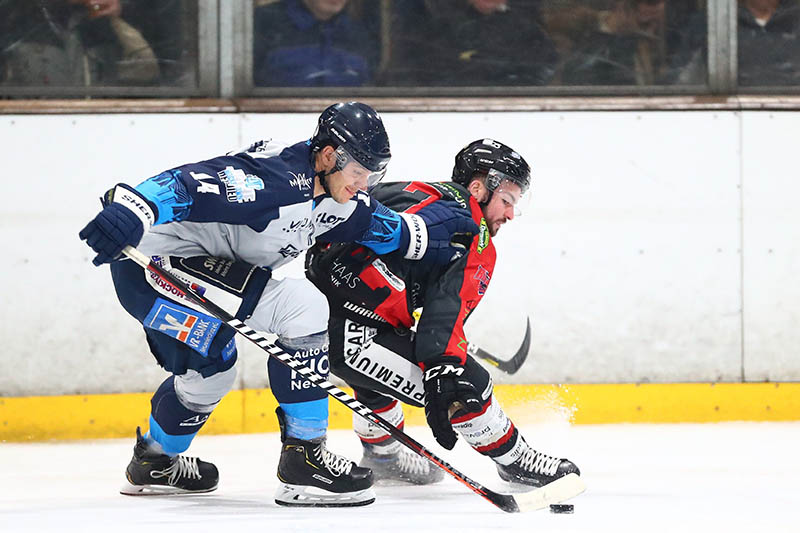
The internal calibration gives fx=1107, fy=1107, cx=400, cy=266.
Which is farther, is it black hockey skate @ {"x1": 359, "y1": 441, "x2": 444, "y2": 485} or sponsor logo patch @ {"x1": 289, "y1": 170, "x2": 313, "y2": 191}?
black hockey skate @ {"x1": 359, "y1": 441, "x2": 444, "y2": 485}

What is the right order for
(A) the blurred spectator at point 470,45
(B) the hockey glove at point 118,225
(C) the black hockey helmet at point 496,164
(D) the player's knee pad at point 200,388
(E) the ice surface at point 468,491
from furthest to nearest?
(A) the blurred spectator at point 470,45
(C) the black hockey helmet at point 496,164
(D) the player's knee pad at point 200,388
(E) the ice surface at point 468,491
(B) the hockey glove at point 118,225

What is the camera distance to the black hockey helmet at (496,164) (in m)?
3.10

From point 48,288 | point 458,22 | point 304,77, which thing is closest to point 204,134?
point 304,77

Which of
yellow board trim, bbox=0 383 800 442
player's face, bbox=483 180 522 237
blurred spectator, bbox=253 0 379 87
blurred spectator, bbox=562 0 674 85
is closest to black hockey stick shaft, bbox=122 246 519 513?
player's face, bbox=483 180 522 237

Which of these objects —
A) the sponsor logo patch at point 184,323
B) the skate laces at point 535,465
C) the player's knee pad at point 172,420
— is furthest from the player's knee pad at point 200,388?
the skate laces at point 535,465

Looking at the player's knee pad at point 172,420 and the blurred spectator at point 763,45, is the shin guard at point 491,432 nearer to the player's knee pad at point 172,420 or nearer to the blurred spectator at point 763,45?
the player's knee pad at point 172,420

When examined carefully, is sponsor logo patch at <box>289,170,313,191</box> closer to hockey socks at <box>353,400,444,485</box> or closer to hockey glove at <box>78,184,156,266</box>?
hockey glove at <box>78,184,156,266</box>

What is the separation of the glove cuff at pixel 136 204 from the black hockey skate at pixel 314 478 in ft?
2.24

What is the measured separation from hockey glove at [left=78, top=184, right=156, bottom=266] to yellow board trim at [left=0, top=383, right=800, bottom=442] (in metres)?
2.03

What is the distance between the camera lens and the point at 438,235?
9.72ft

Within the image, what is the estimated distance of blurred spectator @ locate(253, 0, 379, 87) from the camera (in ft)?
15.1

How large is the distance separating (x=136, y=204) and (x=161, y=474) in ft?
2.96

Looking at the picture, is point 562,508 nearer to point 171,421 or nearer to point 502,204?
point 502,204

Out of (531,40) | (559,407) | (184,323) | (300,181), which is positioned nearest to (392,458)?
(184,323)
